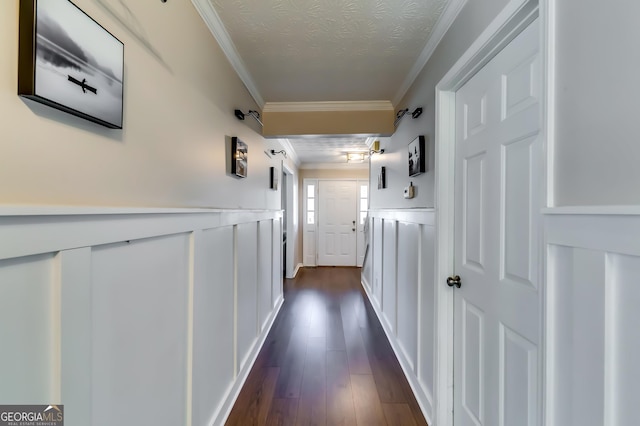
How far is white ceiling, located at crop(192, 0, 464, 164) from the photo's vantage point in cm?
142

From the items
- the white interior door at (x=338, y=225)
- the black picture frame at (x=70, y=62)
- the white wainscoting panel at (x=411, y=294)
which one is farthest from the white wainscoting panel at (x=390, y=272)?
the white interior door at (x=338, y=225)

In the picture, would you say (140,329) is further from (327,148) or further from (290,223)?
(290,223)

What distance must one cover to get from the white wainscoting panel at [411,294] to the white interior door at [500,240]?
0.21 m

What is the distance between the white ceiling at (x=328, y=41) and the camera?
1.42 meters

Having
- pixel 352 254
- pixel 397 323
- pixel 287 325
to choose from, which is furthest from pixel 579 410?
pixel 352 254

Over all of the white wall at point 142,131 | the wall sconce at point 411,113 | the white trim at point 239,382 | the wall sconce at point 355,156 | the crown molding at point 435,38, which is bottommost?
the white trim at point 239,382

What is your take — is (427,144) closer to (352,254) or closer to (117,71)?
(117,71)

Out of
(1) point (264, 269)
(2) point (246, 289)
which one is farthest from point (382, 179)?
(2) point (246, 289)

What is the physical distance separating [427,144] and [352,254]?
184 inches

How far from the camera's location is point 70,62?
2.17 feet

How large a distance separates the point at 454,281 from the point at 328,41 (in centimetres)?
157

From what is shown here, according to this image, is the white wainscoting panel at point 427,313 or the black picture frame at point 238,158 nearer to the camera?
the white wainscoting panel at point 427,313

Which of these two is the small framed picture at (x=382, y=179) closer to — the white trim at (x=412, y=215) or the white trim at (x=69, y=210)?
the white trim at (x=412, y=215)

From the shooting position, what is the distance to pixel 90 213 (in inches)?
27.7
